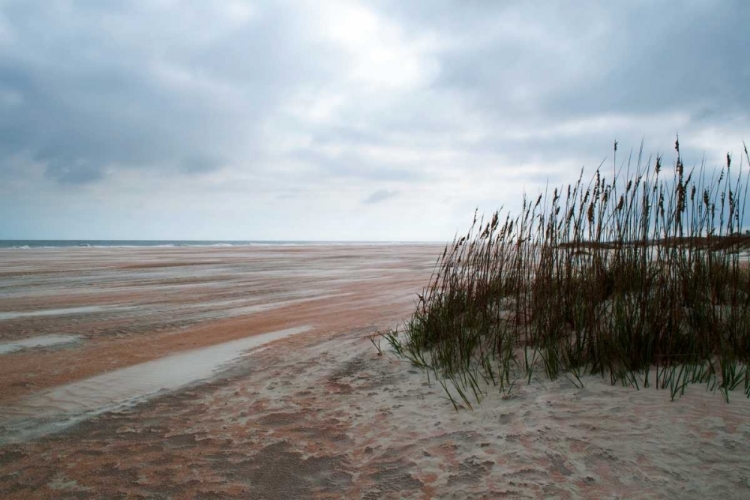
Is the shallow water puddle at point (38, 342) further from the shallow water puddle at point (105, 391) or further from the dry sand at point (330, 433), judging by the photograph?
the shallow water puddle at point (105, 391)

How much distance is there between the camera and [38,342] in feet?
16.2

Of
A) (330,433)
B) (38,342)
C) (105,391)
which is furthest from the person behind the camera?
(38,342)

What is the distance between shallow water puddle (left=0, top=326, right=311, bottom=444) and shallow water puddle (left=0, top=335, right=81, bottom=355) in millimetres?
1672

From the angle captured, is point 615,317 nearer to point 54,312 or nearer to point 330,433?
point 330,433

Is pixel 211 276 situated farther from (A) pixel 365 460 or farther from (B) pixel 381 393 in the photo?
(A) pixel 365 460

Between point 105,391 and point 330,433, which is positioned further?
point 105,391

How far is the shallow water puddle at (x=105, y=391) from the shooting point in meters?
2.85

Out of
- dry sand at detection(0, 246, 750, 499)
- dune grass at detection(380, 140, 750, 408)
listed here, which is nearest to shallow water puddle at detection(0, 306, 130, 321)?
dry sand at detection(0, 246, 750, 499)

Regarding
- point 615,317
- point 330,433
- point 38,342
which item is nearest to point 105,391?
point 330,433

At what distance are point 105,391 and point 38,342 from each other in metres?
2.37

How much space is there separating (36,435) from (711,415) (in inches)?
163

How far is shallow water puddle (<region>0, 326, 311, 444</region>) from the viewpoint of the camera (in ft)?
9.35

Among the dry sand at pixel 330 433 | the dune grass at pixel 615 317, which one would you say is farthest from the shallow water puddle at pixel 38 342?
the dune grass at pixel 615 317

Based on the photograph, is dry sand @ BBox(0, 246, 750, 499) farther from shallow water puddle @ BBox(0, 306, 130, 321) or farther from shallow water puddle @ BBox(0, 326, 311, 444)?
shallow water puddle @ BBox(0, 306, 130, 321)
